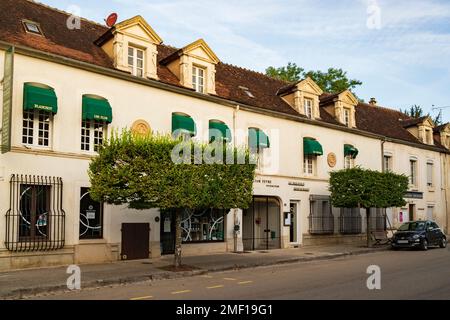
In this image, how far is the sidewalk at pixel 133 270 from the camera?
1174 cm

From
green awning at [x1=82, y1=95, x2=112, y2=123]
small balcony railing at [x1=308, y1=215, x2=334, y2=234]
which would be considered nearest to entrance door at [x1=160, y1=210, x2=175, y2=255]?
green awning at [x1=82, y1=95, x2=112, y2=123]

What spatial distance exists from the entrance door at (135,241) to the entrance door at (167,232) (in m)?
0.91

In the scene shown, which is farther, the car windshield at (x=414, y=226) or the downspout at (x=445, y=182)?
the downspout at (x=445, y=182)

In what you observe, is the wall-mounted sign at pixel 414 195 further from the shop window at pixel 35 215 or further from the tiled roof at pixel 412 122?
the shop window at pixel 35 215

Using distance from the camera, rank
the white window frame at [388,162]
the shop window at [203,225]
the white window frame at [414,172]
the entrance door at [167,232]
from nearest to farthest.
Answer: the entrance door at [167,232]
the shop window at [203,225]
the white window frame at [388,162]
the white window frame at [414,172]

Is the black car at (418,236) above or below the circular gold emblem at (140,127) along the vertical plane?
below

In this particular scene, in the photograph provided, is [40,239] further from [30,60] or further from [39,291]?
[30,60]

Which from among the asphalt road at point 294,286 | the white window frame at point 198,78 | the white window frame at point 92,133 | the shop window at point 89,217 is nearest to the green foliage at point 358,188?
the asphalt road at point 294,286

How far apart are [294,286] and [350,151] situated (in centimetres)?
1643

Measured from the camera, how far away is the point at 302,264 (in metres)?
17.8

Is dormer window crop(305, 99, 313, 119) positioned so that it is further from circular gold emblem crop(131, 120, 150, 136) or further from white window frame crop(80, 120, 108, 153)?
white window frame crop(80, 120, 108, 153)

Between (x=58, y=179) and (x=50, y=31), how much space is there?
5.70m

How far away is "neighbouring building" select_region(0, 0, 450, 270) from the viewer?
15.0m

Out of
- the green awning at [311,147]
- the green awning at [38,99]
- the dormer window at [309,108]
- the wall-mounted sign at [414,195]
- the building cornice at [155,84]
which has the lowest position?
the wall-mounted sign at [414,195]
